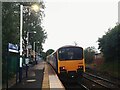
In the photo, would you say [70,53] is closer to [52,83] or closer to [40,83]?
[40,83]

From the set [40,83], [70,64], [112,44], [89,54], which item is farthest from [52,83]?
[89,54]

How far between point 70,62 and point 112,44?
22.6 m

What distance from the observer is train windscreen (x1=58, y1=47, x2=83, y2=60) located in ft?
88.7

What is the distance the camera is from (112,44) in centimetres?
4841

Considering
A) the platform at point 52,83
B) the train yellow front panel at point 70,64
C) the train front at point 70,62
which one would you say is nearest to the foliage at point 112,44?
the train front at point 70,62

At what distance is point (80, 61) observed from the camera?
1059 inches

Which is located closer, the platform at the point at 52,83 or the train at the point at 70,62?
the platform at the point at 52,83

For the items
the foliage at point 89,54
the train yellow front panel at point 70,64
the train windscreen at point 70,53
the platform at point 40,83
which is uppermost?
the foliage at point 89,54

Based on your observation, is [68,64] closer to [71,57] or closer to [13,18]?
[71,57]

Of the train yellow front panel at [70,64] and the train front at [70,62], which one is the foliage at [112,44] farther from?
the train yellow front panel at [70,64]

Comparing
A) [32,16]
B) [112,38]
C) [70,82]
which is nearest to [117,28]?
[112,38]

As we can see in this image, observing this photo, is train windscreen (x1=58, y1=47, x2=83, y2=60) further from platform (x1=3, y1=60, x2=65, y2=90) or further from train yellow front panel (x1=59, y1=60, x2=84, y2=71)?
platform (x1=3, y1=60, x2=65, y2=90)

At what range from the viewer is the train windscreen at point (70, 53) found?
88.7 ft

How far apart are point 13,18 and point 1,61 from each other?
4331 millimetres
